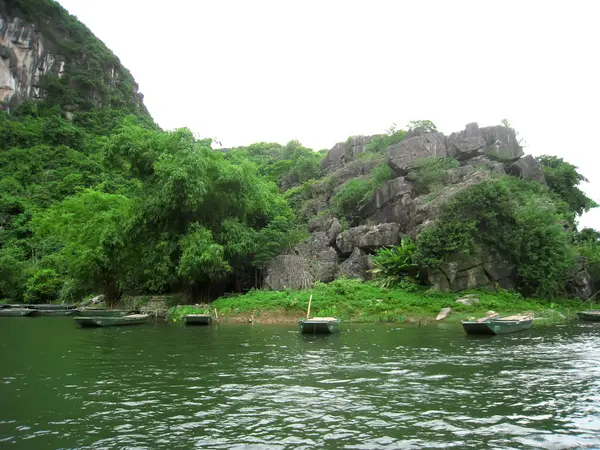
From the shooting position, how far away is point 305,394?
10.0 metres

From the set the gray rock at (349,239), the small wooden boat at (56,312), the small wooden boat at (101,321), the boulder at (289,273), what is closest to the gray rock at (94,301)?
the small wooden boat at (56,312)

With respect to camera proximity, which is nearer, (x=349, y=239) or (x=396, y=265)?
(x=396, y=265)

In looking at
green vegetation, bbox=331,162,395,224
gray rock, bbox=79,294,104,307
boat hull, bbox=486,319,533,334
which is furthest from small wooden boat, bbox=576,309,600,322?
gray rock, bbox=79,294,104,307

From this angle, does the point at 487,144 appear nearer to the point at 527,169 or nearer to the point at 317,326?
the point at 527,169

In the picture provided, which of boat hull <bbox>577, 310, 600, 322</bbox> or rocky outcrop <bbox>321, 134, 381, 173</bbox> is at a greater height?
rocky outcrop <bbox>321, 134, 381, 173</bbox>

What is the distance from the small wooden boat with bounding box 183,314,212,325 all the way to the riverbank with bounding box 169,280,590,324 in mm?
1586

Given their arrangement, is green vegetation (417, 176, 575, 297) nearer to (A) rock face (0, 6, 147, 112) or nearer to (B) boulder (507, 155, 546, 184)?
(B) boulder (507, 155, 546, 184)

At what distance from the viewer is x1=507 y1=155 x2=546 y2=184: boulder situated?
37.5m

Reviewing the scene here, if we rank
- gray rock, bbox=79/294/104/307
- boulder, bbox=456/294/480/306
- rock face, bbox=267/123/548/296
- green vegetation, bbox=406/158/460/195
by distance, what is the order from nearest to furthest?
boulder, bbox=456/294/480/306, rock face, bbox=267/123/548/296, green vegetation, bbox=406/158/460/195, gray rock, bbox=79/294/104/307

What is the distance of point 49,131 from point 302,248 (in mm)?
60416

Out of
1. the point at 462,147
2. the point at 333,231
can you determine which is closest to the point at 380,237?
the point at 333,231

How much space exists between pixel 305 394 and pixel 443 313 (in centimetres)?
1713

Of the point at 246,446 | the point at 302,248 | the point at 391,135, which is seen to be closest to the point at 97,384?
the point at 246,446

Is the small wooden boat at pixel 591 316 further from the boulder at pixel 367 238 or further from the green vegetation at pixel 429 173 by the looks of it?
the green vegetation at pixel 429 173
